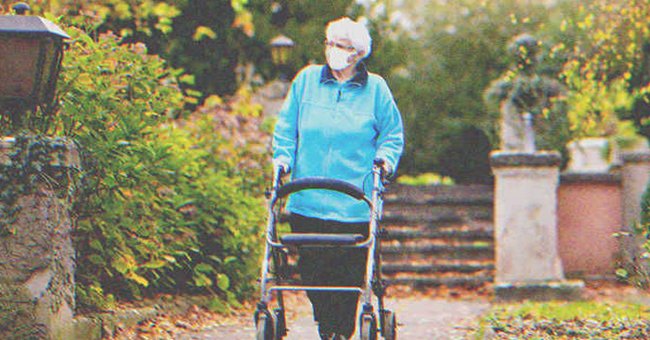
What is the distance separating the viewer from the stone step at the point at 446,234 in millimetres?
12023

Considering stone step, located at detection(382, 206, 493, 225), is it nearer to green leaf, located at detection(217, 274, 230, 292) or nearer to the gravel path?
the gravel path

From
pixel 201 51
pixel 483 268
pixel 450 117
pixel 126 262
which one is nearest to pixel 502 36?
pixel 450 117

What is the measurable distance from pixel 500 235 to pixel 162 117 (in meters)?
4.16

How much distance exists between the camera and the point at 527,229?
9.70 m

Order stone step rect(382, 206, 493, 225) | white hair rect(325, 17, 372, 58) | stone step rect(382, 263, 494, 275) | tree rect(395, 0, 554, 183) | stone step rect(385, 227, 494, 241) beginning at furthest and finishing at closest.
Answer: tree rect(395, 0, 554, 183) < stone step rect(382, 206, 493, 225) < stone step rect(385, 227, 494, 241) < stone step rect(382, 263, 494, 275) < white hair rect(325, 17, 372, 58)

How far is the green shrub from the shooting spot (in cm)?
618

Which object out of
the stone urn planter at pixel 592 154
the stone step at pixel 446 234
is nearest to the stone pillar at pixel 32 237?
the stone step at pixel 446 234

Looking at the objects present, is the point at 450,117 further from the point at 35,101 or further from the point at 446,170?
the point at 35,101

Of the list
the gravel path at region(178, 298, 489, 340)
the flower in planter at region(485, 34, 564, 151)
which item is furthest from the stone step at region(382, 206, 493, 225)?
the gravel path at region(178, 298, 489, 340)

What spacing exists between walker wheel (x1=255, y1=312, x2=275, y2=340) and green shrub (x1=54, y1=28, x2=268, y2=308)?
5.06ft

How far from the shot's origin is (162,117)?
677cm

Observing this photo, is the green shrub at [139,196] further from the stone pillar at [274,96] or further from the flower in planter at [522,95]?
the stone pillar at [274,96]

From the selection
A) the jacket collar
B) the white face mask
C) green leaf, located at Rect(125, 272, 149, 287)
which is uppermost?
the white face mask

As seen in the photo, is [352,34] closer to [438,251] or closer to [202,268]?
[202,268]
